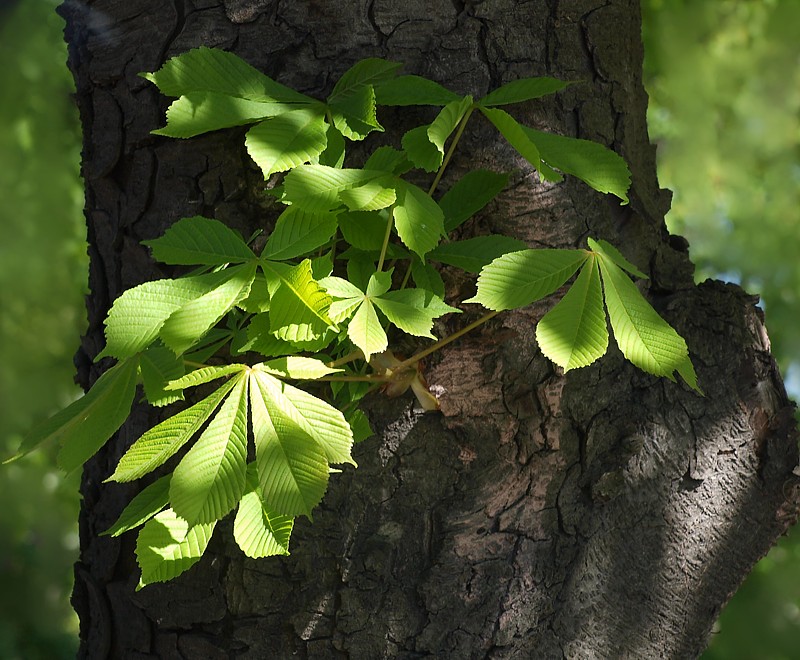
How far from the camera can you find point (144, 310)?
755mm

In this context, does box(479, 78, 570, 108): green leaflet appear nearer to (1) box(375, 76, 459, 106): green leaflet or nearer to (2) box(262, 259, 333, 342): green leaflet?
(1) box(375, 76, 459, 106): green leaflet

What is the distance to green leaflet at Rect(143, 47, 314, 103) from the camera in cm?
88

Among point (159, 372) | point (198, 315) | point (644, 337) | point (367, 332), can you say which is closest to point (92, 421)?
point (159, 372)

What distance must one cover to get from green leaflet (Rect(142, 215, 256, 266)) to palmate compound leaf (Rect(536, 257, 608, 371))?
308 mm

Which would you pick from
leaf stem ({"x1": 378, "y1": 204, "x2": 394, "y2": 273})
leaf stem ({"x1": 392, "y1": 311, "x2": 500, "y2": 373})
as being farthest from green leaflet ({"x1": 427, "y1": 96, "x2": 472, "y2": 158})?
leaf stem ({"x1": 392, "y1": 311, "x2": 500, "y2": 373})

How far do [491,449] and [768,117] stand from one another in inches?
159

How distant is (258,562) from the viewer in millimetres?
995

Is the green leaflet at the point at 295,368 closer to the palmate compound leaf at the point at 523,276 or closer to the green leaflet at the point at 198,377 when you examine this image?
the green leaflet at the point at 198,377

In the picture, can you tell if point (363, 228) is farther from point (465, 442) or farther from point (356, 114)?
point (465, 442)

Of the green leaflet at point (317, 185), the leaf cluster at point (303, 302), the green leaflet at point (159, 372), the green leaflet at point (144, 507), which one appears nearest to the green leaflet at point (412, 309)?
the leaf cluster at point (303, 302)

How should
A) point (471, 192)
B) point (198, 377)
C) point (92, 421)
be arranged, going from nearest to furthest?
point (198, 377), point (92, 421), point (471, 192)

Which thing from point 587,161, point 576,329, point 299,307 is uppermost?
point 587,161

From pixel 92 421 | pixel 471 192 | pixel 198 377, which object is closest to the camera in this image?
pixel 198 377

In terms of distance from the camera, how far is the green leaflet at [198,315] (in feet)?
2.35
